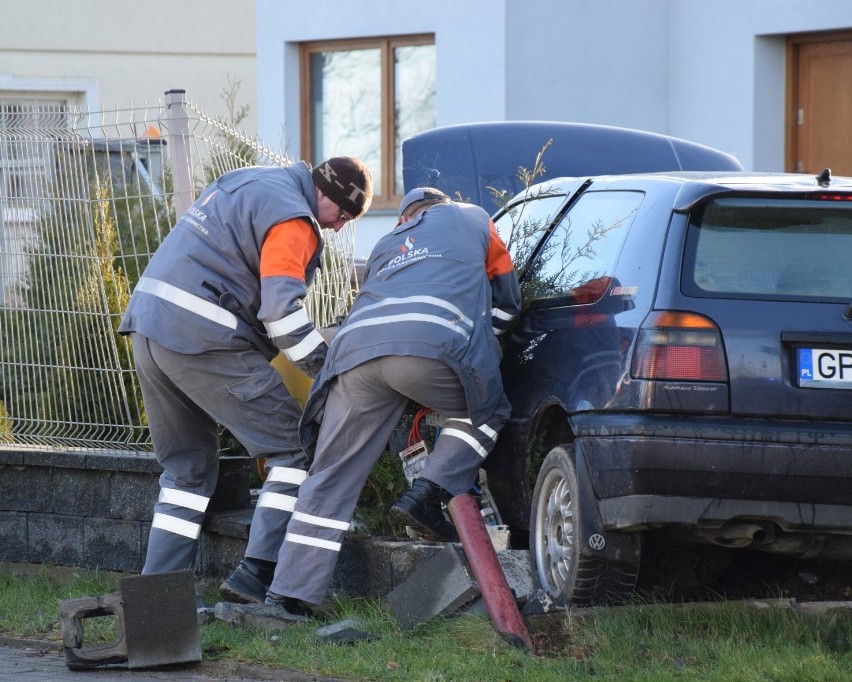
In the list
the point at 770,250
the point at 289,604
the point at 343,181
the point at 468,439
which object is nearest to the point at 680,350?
the point at 770,250

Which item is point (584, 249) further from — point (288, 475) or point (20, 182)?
point (20, 182)

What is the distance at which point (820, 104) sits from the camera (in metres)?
11.6

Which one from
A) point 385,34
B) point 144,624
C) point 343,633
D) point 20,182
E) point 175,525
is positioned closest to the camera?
point 144,624

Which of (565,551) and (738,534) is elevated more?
(738,534)

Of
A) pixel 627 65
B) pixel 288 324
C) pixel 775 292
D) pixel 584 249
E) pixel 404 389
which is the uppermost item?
pixel 627 65

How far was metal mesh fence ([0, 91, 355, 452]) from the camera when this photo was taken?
21.7ft

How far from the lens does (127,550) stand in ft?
21.1

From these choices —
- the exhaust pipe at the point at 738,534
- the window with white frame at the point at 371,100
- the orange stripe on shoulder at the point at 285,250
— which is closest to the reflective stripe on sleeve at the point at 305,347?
the orange stripe on shoulder at the point at 285,250

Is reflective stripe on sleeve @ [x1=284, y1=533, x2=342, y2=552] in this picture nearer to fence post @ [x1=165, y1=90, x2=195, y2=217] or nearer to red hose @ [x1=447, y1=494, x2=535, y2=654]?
red hose @ [x1=447, y1=494, x2=535, y2=654]

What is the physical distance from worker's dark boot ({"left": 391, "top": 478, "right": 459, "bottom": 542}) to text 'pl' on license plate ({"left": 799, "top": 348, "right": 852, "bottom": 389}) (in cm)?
145

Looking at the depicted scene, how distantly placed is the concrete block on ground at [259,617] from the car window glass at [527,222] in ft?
5.68

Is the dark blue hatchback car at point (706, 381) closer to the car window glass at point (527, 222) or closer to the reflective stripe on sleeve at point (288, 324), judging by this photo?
the car window glass at point (527, 222)

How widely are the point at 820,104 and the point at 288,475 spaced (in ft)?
24.5

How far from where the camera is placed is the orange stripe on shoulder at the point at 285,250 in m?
5.39
